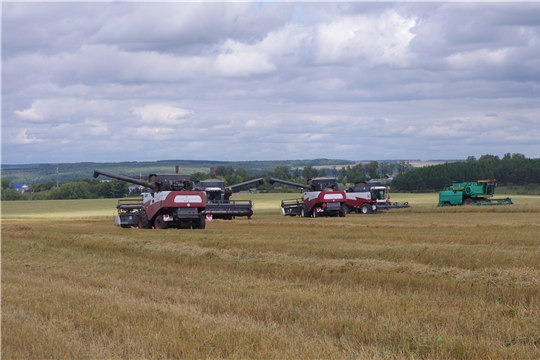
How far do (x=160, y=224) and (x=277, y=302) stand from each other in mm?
20908

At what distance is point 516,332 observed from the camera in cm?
798

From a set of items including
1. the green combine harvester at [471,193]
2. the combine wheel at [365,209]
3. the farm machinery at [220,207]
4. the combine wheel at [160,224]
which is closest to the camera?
the combine wheel at [160,224]

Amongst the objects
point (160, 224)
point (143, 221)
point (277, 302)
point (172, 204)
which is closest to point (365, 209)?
point (143, 221)

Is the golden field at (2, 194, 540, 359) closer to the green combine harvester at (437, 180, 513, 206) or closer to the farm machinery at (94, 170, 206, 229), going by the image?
the farm machinery at (94, 170, 206, 229)

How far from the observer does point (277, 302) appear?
1006 cm

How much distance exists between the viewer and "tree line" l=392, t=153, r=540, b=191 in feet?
323

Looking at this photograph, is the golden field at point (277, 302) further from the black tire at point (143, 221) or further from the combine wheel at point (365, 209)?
the combine wheel at point (365, 209)

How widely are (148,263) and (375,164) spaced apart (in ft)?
364

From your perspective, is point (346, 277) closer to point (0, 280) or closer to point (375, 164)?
point (0, 280)

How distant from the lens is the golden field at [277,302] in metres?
7.50

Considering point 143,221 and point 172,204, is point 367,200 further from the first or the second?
point 172,204

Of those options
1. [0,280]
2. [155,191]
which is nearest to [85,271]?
[0,280]

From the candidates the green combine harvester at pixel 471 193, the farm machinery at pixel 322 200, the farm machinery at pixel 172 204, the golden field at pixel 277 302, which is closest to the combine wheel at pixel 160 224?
the farm machinery at pixel 172 204

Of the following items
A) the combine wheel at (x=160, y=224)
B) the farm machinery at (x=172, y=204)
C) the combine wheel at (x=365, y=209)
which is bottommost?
the combine wheel at (x=365, y=209)
